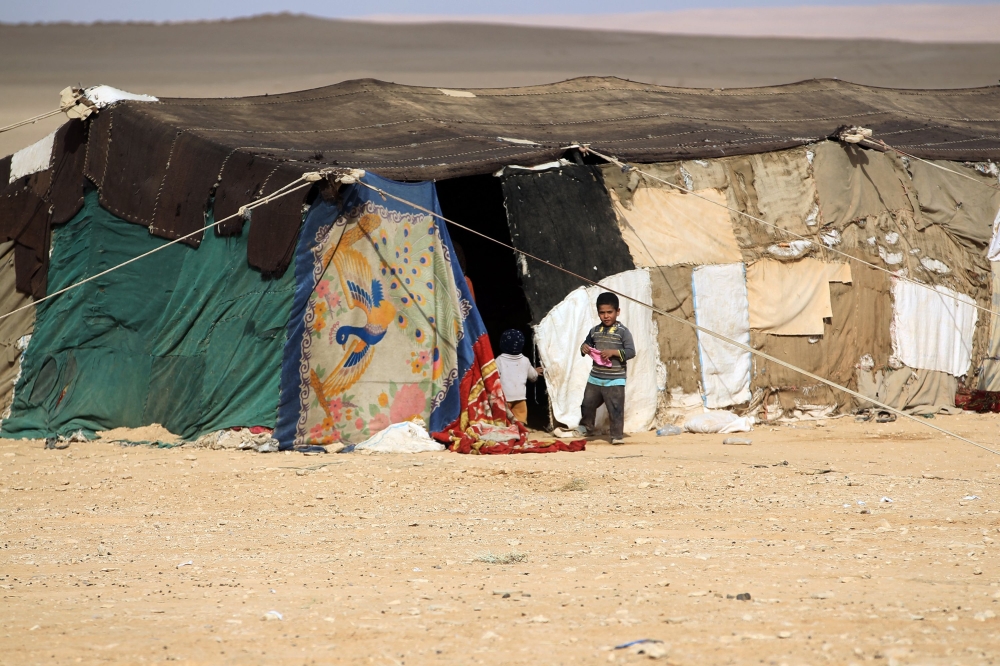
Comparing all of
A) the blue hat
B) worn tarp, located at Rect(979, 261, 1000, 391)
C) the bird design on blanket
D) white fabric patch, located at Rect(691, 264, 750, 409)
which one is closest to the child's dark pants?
the blue hat

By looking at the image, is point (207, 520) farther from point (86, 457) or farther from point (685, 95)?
point (685, 95)

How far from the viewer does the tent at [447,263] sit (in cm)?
928

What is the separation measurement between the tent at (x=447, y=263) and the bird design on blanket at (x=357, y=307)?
2cm

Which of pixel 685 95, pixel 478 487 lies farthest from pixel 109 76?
pixel 478 487

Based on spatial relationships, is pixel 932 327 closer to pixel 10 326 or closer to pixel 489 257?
pixel 489 257

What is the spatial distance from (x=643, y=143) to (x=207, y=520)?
6.56 meters

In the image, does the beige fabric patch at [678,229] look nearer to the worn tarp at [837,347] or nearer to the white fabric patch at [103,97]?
the worn tarp at [837,347]

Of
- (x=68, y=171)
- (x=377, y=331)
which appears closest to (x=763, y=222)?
(x=377, y=331)

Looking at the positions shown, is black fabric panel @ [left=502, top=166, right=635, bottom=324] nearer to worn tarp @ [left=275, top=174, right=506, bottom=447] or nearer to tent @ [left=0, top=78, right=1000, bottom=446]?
tent @ [left=0, top=78, right=1000, bottom=446]

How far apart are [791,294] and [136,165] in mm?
6290

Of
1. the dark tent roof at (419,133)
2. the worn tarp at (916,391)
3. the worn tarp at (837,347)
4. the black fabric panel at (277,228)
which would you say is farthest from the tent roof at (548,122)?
the worn tarp at (916,391)

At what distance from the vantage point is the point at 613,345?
9.84m

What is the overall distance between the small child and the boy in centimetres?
52

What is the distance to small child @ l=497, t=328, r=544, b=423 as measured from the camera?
9945 mm
